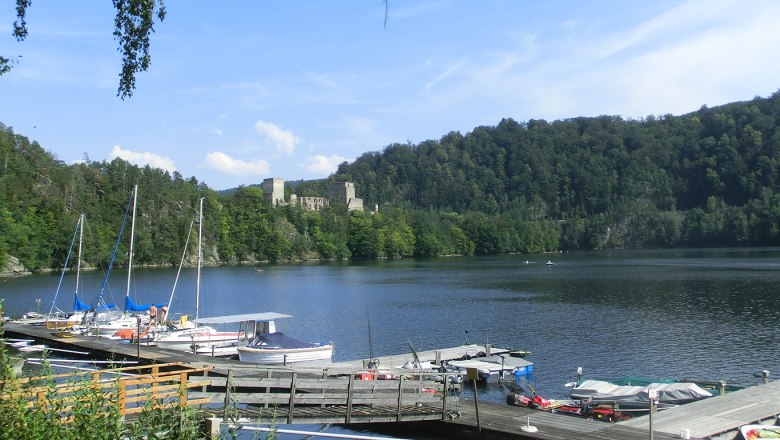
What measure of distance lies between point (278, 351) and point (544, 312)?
28.2m

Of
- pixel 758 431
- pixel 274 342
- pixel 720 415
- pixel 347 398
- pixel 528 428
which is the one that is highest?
pixel 347 398

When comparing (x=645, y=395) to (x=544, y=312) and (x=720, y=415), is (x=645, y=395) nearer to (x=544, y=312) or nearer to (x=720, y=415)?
(x=720, y=415)

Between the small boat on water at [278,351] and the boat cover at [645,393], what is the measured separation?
11.2m

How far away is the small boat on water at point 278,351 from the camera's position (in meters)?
28.0

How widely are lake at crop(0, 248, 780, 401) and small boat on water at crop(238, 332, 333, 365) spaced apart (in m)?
2.84

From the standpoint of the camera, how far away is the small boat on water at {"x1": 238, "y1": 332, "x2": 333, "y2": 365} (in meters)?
28.0

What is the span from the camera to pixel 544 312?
50.9 metres

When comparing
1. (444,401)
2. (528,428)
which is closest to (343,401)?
(444,401)

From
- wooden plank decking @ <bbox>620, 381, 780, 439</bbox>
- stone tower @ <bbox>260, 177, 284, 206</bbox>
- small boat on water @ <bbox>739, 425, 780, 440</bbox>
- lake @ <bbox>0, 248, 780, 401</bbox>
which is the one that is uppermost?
stone tower @ <bbox>260, 177, 284, 206</bbox>

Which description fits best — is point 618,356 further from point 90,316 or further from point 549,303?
point 90,316

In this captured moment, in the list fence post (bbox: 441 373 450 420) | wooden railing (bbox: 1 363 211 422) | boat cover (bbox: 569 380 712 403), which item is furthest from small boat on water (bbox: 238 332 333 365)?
fence post (bbox: 441 373 450 420)

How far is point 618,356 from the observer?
33469mm

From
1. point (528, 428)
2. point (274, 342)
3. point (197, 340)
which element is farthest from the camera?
point (197, 340)

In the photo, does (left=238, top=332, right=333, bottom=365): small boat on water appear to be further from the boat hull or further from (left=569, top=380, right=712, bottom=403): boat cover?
(left=569, top=380, right=712, bottom=403): boat cover
